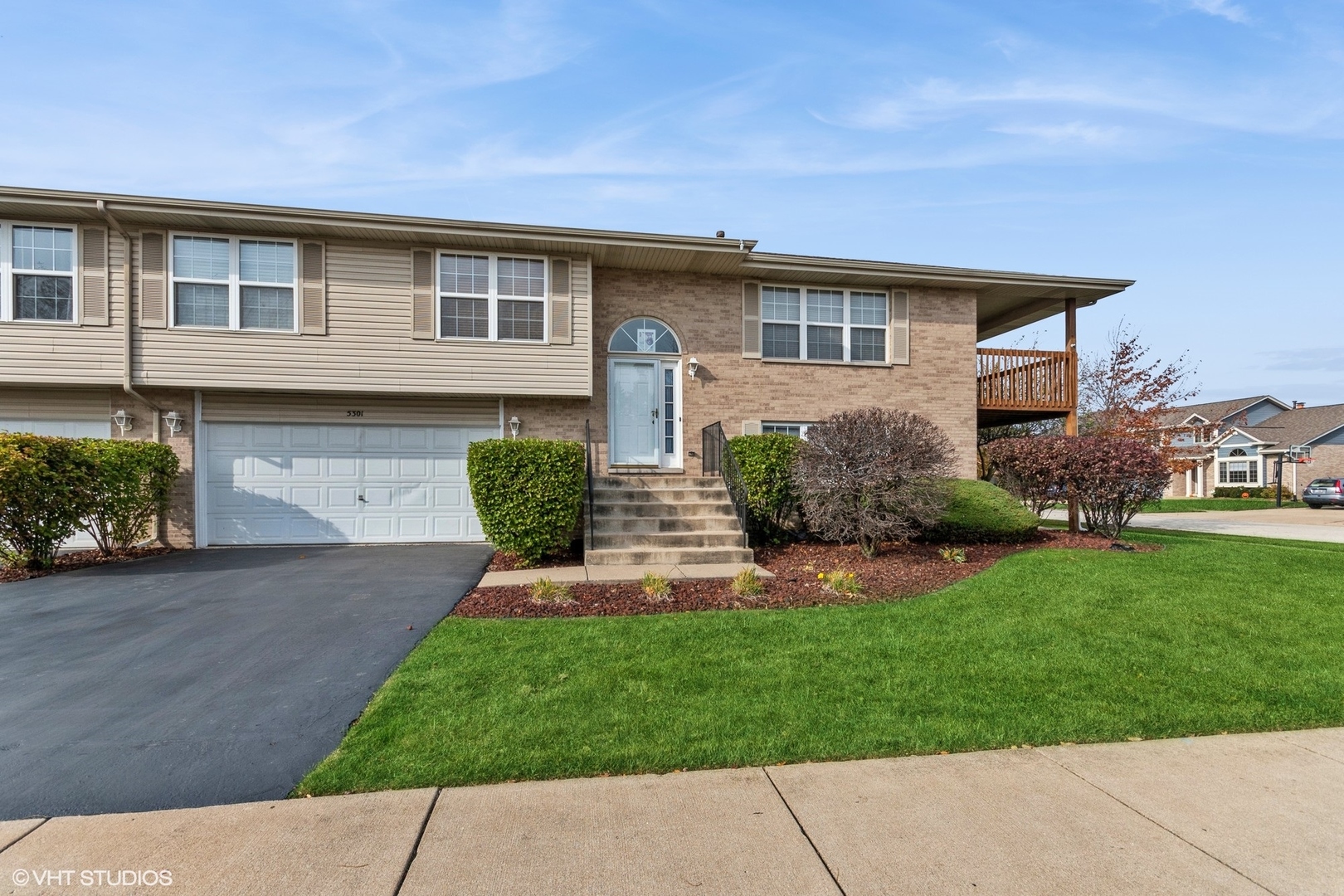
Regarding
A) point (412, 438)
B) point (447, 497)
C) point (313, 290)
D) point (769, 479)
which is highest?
point (313, 290)

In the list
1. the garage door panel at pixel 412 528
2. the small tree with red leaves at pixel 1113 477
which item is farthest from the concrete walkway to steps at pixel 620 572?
the small tree with red leaves at pixel 1113 477

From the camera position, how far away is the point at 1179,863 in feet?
8.38

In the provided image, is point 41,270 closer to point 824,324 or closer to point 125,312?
point 125,312

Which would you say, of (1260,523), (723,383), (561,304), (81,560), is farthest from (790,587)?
(1260,523)

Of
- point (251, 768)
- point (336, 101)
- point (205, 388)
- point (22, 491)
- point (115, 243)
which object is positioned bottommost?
point (251, 768)

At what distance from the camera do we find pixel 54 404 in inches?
398

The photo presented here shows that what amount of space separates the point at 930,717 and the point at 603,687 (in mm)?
2016

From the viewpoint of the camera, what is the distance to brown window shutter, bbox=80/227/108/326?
32.0 feet

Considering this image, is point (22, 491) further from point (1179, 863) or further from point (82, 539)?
point (1179, 863)

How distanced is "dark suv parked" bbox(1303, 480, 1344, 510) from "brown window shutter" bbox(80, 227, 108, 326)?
131 feet

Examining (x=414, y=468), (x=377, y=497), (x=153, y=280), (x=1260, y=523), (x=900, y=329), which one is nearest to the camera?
(x=153, y=280)

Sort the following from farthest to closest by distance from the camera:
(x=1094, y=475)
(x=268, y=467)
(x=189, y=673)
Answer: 1. (x=268, y=467)
2. (x=1094, y=475)
3. (x=189, y=673)

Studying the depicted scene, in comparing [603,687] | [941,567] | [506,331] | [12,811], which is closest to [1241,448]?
[941,567]

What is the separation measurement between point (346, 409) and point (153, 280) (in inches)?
128
